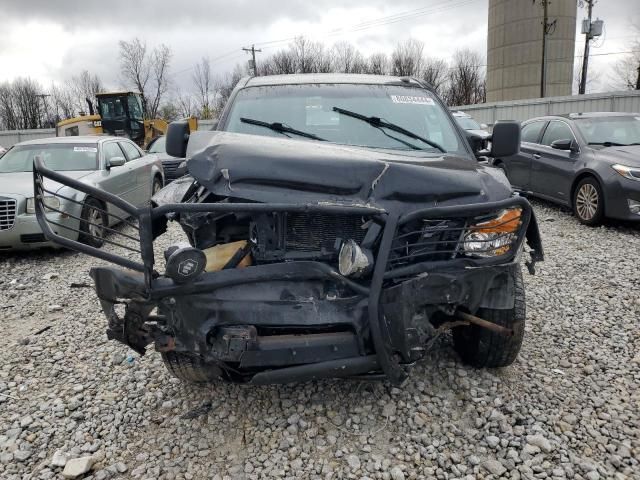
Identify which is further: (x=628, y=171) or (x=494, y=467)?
(x=628, y=171)

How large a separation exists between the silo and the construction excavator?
33.3m

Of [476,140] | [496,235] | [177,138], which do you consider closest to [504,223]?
[496,235]

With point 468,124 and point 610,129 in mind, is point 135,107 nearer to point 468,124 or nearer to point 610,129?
point 468,124

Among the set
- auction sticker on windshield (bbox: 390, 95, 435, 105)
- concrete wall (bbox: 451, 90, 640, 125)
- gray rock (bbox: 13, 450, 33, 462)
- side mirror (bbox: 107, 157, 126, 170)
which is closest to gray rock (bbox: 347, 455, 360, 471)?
gray rock (bbox: 13, 450, 33, 462)

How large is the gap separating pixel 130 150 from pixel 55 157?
172cm

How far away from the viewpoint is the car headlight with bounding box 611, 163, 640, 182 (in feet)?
21.5

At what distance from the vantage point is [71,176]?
709cm

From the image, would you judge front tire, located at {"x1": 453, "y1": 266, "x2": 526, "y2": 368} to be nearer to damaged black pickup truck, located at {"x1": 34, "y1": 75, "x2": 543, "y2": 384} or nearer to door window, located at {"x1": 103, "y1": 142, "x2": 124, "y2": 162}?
damaged black pickup truck, located at {"x1": 34, "y1": 75, "x2": 543, "y2": 384}

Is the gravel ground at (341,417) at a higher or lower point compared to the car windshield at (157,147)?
lower

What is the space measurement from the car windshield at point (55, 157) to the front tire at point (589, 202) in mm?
7195

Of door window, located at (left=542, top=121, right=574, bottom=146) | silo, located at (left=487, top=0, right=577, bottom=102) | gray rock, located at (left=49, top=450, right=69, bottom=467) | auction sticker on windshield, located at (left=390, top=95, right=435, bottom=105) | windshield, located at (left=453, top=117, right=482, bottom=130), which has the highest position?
silo, located at (left=487, top=0, right=577, bottom=102)

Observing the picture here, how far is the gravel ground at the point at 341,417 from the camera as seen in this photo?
8.07 ft

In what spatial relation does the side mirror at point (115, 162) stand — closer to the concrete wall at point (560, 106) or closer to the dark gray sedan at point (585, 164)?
the dark gray sedan at point (585, 164)

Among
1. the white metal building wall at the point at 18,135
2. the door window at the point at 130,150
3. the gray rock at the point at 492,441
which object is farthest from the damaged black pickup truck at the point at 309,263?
the white metal building wall at the point at 18,135
